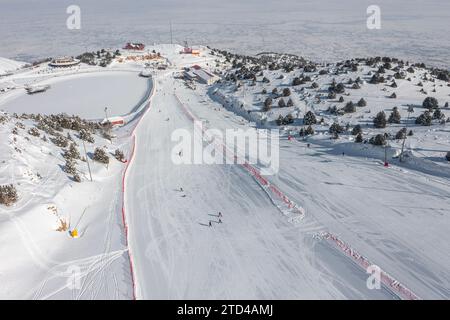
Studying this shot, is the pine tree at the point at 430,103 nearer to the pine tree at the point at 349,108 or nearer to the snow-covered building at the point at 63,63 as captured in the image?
the pine tree at the point at 349,108

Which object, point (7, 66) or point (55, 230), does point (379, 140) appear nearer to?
point (55, 230)

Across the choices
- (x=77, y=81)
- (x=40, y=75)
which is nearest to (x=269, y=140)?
(x=77, y=81)

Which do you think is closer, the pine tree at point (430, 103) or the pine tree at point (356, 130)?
the pine tree at point (356, 130)

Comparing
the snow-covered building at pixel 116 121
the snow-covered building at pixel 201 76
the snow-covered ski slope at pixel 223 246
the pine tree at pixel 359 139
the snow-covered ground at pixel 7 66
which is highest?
the snow-covered ground at pixel 7 66

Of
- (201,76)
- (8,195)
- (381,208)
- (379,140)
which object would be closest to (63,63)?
(201,76)

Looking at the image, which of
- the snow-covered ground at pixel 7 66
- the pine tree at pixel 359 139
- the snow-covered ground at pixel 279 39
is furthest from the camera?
the snow-covered ground at pixel 279 39

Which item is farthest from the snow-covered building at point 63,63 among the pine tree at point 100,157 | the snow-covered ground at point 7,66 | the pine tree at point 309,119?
the pine tree at point 309,119

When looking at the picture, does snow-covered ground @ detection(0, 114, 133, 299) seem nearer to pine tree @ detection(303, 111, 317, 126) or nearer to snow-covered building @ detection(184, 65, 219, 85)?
pine tree @ detection(303, 111, 317, 126)
